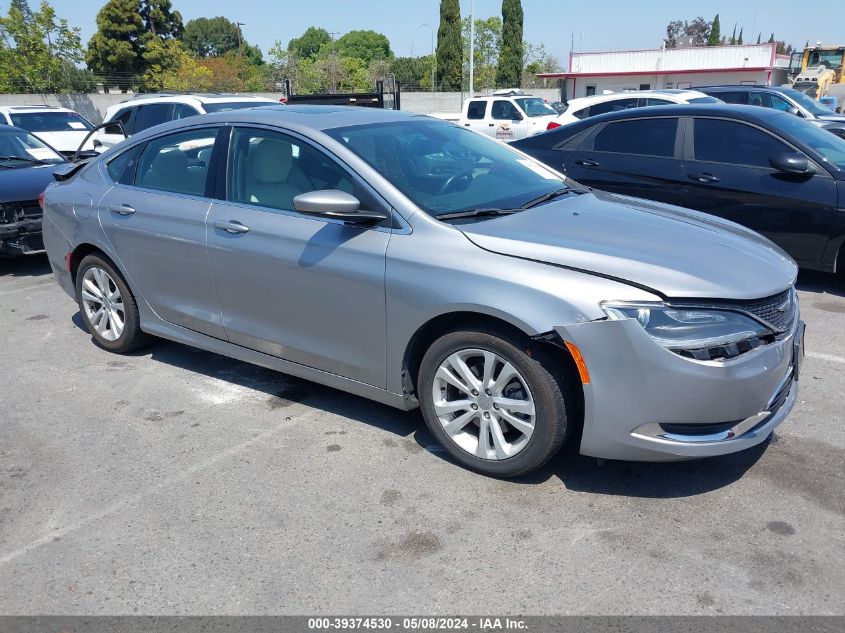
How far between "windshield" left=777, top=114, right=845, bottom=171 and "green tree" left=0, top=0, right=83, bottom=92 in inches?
1268

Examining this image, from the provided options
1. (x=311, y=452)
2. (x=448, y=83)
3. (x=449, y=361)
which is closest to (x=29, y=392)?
(x=311, y=452)

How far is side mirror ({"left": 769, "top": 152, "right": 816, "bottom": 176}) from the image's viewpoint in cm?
611

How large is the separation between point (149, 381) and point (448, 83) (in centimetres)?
5307

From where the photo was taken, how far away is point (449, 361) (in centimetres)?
353

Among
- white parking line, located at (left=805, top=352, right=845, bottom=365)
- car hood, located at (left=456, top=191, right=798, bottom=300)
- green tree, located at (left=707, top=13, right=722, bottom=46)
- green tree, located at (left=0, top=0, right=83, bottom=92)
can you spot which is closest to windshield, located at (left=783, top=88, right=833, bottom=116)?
white parking line, located at (left=805, top=352, right=845, bottom=365)

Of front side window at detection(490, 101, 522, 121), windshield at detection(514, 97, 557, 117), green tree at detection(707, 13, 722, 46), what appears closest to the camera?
front side window at detection(490, 101, 522, 121)

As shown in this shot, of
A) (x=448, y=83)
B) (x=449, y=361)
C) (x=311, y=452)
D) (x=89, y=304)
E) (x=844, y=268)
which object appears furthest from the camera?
(x=448, y=83)

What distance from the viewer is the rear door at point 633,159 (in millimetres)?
6836

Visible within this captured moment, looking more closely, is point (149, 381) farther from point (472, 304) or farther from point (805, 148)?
point (805, 148)

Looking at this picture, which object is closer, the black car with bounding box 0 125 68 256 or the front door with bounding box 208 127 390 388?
the front door with bounding box 208 127 390 388

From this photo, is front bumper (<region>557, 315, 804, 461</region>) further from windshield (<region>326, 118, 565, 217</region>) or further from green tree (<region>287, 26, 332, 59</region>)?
green tree (<region>287, 26, 332, 59</region>)

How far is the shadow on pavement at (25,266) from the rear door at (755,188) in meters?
6.88

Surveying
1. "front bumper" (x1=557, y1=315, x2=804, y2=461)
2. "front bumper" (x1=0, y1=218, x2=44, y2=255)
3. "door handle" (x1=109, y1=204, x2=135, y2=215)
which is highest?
"door handle" (x1=109, y1=204, x2=135, y2=215)

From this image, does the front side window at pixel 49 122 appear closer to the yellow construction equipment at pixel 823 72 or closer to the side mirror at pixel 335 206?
the side mirror at pixel 335 206
